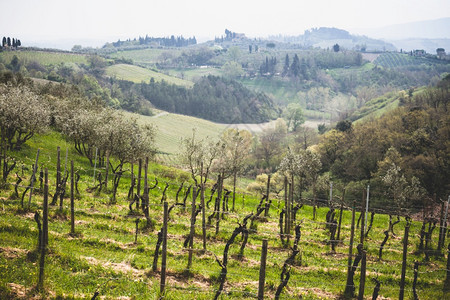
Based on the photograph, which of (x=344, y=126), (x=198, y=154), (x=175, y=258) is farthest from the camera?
(x=344, y=126)

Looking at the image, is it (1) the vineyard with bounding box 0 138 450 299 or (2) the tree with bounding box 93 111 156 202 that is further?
(2) the tree with bounding box 93 111 156 202

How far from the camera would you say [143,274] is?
14461 millimetres

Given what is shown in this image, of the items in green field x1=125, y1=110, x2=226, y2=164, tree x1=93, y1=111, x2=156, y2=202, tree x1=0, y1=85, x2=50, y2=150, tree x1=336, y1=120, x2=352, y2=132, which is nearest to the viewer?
tree x1=0, y1=85, x2=50, y2=150

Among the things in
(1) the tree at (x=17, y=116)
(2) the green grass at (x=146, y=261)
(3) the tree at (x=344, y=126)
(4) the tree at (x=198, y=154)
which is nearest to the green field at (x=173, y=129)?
(4) the tree at (x=198, y=154)

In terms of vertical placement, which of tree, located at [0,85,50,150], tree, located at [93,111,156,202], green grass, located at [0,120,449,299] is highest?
tree, located at [0,85,50,150]

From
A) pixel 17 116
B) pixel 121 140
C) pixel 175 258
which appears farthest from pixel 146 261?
pixel 17 116

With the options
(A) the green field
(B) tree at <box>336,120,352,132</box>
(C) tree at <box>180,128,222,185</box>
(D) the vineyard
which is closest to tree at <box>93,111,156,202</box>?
(C) tree at <box>180,128,222,185</box>

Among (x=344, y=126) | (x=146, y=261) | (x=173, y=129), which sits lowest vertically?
(x=173, y=129)

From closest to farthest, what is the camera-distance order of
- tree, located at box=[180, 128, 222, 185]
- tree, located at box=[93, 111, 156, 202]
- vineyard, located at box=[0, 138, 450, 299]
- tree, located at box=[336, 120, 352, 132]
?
vineyard, located at box=[0, 138, 450, 299] → tree, located at box=[93, 111, 156, 202] → tree, located at box=[180, 128, 222, 185] → tree, located at box=[336, 120, 352, 132]

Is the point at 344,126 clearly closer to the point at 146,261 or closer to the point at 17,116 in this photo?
the point at 17,116

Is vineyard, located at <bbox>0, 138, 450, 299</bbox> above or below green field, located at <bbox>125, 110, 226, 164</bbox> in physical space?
above

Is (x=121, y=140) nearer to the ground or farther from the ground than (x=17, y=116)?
Answer: nearer to the ground

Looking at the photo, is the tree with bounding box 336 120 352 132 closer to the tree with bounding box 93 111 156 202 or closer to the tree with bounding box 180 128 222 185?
the tree with bounding box 180 128 222 185

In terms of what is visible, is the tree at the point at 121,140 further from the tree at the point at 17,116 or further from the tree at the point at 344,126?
the tree at the point at 344,126
